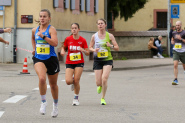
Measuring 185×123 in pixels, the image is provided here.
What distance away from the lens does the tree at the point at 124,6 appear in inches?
1769

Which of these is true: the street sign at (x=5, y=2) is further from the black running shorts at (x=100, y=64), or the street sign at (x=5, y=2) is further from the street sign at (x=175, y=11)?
the black running shorts at (x=100, y=64)

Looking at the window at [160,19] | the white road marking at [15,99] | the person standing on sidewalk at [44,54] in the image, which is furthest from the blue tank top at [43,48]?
the window at [160,19]

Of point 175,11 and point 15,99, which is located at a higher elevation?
point 175,11

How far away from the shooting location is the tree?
147 ft

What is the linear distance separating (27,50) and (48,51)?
1968 cm

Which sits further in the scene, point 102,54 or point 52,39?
point 102,54

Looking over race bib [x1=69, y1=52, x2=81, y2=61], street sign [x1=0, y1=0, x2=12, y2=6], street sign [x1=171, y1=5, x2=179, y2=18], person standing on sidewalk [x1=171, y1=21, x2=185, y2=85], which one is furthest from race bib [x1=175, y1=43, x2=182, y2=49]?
street sign [x1=171, y1=5, x2=179, y2=18]

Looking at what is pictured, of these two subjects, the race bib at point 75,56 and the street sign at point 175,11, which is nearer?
the race bib at point 75,56

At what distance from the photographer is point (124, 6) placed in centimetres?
4569

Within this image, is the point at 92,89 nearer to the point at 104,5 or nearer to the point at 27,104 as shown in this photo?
the point at 27,104

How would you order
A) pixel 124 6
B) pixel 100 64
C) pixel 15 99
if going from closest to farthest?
pixel 100 64
pixel 15 99
pixel 124 6

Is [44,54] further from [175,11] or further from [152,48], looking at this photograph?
[175,11]

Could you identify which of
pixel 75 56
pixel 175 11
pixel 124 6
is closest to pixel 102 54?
pixel 75 56

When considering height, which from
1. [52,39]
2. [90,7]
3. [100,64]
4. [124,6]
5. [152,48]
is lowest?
[152,48]
